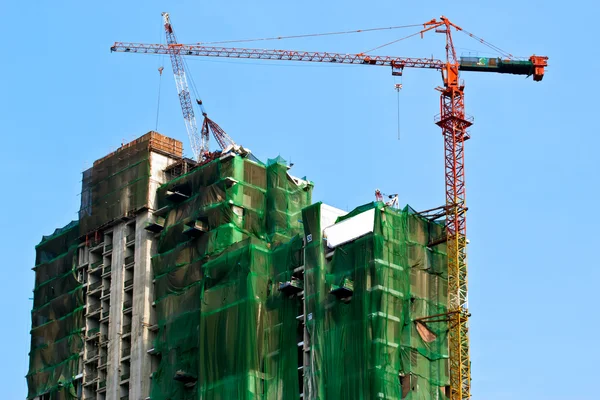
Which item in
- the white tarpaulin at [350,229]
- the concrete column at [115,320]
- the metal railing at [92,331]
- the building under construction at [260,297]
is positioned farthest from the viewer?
the metal railing at [92,331]

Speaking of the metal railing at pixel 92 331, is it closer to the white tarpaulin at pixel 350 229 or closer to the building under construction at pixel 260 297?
the building under construction at pixel 260 297

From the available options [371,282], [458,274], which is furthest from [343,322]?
[458,274]

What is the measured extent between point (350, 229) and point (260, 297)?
13490 mm

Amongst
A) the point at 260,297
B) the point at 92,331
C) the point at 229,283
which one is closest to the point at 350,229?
the point at 260,297

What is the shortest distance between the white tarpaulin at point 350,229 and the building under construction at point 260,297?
0.16m

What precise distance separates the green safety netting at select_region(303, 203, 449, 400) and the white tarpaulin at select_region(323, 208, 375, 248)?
0.79 m

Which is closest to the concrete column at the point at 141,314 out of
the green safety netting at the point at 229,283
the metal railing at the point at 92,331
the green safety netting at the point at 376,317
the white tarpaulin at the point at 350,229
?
the green safety netting at the point at 229,283

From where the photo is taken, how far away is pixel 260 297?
178 m

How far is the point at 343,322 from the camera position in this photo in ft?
554

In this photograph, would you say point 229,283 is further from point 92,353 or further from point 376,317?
point 92,353

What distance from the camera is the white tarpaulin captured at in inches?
6762

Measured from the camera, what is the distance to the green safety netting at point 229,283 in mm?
175000

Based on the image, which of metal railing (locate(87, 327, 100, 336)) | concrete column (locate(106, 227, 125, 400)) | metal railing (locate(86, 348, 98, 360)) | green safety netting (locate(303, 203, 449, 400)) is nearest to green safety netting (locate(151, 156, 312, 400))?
green safety netting (locate(303, 203, 449, 400))

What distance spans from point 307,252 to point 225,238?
15.3 meters
